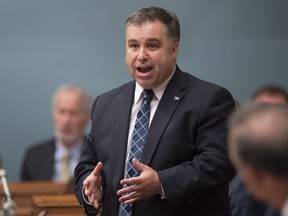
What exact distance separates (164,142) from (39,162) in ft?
10.9

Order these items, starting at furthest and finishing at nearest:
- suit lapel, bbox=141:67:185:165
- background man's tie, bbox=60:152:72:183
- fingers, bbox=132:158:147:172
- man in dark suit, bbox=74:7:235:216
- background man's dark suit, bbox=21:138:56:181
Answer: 1. background man's dark suit, bbox=21:138:56:181
2. background man's tie, bbox=60:152:72:183
3. suit lapel, bbox=141:67:185:165
4. man in dark suit, bbox=74:7:235:216
5. fingers, bbox=132:158:147:172

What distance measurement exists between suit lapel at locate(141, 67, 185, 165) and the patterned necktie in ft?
0.12

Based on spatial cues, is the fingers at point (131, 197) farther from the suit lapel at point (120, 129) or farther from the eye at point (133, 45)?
the eye at point (133, 45)

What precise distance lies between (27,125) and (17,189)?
6.24 ft

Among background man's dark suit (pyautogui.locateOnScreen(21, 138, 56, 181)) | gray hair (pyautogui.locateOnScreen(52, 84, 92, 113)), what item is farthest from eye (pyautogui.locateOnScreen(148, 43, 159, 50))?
gray hair (pyautogui.locateOnScreen(52, 84, 92, 113))

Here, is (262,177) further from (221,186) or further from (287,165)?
(221,186)

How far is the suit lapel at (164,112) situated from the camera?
3652 mm

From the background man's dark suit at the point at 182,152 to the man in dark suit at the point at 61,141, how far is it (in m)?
2.91

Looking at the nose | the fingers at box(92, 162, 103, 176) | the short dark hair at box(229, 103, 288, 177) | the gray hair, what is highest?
the short dark hair at box(229, 103, 288, 177)

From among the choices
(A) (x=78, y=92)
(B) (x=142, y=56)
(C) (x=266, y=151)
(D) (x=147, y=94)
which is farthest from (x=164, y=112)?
(A) (x=78, y=92)

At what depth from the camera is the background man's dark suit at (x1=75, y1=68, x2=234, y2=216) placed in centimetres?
355

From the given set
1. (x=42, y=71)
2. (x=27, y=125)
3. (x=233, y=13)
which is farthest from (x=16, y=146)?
(x=233, y=13)

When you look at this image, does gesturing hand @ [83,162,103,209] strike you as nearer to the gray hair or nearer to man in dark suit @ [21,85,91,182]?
man in dark suit @ [21,85,91,182]

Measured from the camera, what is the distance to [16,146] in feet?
25.2
